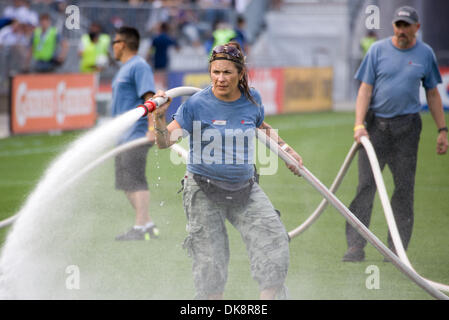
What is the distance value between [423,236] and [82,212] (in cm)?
377

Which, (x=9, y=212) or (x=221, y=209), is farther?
(x=9, y=212)

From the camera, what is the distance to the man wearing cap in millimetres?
6945

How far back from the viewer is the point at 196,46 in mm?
25922

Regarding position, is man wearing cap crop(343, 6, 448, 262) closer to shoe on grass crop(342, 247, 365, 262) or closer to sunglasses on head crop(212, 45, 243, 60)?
shoe on grass crop(342, 247, 365, 262)

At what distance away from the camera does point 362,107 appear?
23.1ft

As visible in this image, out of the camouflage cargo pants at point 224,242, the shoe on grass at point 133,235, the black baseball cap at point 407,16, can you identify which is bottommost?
the shoe on grass at point 133,235

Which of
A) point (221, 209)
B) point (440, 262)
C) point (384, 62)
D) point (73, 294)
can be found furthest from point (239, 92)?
point (440, 262)

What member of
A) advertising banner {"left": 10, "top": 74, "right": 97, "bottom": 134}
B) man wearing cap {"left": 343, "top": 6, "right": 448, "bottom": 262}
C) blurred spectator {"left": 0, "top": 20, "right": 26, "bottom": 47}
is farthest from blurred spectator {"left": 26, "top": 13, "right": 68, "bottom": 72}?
man wearing cap {"left": 343, "top": 6, "right": 448, "bottom": 262}

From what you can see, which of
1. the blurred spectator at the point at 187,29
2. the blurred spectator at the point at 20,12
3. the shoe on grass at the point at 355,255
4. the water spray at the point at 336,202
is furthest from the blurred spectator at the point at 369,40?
the water spray at the point at 336,202

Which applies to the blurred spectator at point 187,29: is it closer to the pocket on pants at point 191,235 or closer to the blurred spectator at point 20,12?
the blurred spectator at point 20,12

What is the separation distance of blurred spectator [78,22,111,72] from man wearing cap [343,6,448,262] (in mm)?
13508

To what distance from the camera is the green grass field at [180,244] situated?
5426mm

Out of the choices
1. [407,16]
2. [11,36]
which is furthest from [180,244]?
[11,36]
